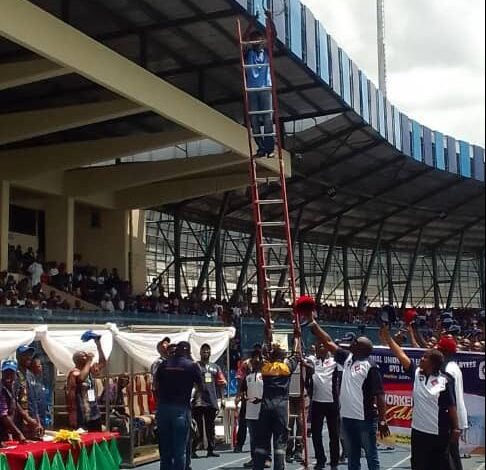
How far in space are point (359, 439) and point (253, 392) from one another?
356cm

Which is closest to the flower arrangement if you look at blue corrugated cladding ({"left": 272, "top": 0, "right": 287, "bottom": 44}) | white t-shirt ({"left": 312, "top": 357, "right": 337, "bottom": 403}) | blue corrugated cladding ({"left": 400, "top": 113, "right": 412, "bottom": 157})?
white t-shirt ({"left": 312, "top": 357, "right": 337, "bottom": 403})

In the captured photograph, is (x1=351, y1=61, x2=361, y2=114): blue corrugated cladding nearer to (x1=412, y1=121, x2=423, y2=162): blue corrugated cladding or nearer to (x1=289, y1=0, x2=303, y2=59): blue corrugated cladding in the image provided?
(x1=289, y1=0, x2=303, y2=59): blue corrugated cladding

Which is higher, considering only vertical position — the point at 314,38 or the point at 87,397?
the point at 314,38

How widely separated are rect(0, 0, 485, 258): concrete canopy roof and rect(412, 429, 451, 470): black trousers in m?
1.97

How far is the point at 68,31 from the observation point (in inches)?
609

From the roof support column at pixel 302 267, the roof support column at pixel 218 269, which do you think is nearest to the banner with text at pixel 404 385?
the roof support column at pixel 218 269

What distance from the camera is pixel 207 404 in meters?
13.4

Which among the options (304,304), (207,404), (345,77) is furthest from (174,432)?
(345,77)

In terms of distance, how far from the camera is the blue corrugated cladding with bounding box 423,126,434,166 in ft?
105

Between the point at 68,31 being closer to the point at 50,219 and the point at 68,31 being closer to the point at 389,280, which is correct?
the point at 50,219

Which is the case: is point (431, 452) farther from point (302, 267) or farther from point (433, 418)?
point (302, 267)

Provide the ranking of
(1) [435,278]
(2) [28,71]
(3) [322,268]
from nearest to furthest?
(2) [28,71] < (3) [322,268] < (1) [435,278]

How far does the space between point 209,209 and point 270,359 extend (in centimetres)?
2825

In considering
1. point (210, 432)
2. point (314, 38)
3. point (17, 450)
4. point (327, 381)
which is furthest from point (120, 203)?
point (17, 450)
